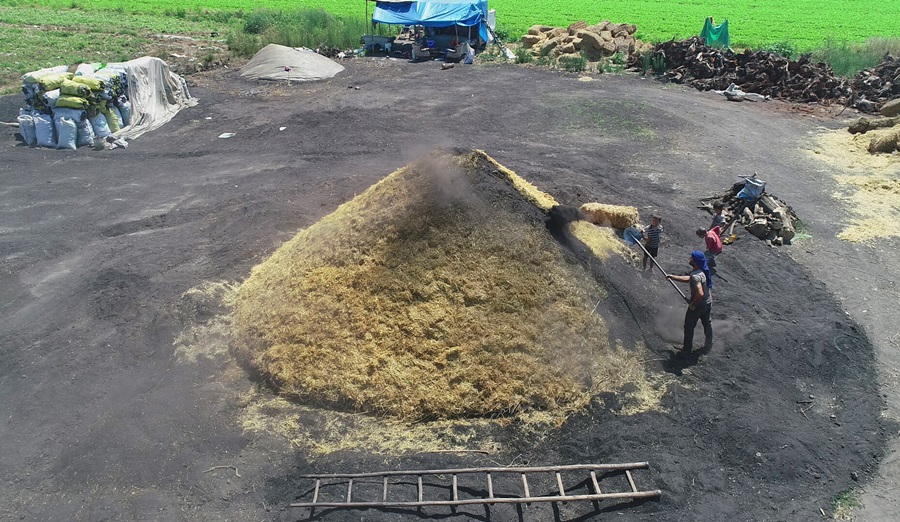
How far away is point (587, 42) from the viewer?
26375 mm

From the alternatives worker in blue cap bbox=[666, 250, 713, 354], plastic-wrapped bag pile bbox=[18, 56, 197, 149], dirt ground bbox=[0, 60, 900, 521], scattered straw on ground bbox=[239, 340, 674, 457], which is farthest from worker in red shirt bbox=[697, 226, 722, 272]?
plastic-wrapped bag pile bbox=[18, 56, 197, 149]

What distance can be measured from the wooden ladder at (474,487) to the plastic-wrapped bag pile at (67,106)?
1443 cm

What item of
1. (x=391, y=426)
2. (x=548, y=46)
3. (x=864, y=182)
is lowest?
(x=391, y=426)

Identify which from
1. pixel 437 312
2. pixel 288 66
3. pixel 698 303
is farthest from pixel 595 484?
pixel 288 66

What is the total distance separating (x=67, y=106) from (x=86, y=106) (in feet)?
1.47

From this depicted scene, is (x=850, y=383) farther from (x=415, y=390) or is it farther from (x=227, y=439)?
(x=227, y=439)

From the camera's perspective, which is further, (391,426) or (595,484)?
(391,426)

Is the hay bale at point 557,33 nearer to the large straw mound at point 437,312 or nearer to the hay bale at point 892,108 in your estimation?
the hay bale at point 892,108

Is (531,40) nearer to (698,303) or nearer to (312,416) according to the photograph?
(698,303)

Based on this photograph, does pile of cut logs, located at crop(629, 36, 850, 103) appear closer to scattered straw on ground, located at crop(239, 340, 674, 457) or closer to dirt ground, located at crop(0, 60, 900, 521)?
dirt ground, located at crop(0, 60, 900, 521)

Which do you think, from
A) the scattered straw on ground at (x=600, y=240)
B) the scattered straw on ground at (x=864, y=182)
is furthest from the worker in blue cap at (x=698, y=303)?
the scattered straw on ground at (x=864, y=182)

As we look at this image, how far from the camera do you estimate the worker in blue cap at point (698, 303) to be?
25.7 ft

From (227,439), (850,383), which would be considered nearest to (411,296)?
(227,439)

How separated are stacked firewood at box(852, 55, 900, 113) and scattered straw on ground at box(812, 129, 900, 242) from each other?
9.42 ft
